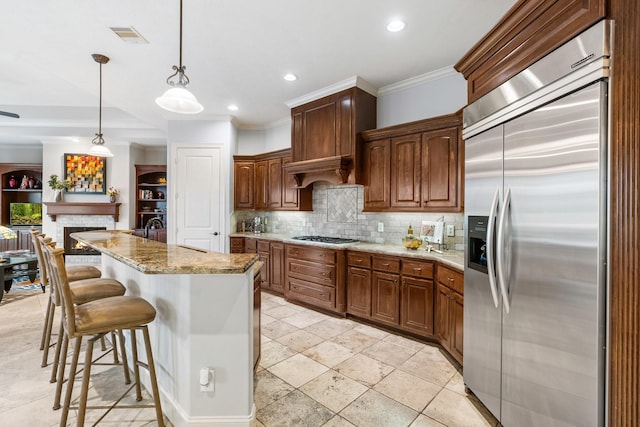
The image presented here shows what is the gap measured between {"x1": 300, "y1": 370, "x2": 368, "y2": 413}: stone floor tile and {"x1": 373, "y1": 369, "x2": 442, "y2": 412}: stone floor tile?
0.18 metres

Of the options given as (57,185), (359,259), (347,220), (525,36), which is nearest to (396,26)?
(525,36)

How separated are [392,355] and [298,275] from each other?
1.73 metres

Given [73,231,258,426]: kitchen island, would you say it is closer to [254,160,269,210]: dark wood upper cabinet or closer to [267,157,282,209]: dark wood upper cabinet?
[267,157,282,209]: dark wood upper cabinet

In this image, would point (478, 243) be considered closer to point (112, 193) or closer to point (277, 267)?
point (277, 267)

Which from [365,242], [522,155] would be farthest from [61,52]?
[522,155]

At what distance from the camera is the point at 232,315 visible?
1729mm

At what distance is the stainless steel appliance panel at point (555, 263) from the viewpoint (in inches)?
50.0

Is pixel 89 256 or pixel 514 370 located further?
pixel 89 256

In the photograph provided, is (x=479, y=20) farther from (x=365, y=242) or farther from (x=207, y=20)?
(x=365, y=242)

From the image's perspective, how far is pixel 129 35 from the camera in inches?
110

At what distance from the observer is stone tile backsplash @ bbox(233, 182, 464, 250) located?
3605 mm

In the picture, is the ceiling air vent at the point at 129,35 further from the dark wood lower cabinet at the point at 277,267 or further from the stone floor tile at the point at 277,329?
the stone floor tile at the point at 277,329

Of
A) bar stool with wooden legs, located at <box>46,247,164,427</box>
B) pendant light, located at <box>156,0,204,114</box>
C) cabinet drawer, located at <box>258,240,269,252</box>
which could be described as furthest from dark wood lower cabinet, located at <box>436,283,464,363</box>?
cabinet drawer, located at <box>258,240,269,252</box>

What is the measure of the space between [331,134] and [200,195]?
2.59 metres
